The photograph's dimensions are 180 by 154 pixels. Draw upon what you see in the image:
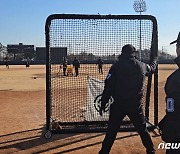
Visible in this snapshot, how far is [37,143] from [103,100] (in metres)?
2.27

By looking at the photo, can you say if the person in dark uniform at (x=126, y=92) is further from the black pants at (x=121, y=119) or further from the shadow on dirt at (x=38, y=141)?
the shadow on dirt at (x=38, y=141)

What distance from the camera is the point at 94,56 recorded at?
8430 mm

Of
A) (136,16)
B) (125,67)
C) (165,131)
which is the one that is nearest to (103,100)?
(125,67)

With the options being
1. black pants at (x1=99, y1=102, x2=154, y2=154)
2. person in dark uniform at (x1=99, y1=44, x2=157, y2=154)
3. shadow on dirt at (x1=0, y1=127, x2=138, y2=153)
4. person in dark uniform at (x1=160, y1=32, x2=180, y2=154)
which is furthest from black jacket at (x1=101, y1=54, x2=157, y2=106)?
person in dark uniform at (x1=160, y1=32, x2=180, y2=154)

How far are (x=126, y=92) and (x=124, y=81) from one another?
0.18 metres

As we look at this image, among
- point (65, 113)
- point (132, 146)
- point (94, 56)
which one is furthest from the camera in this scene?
point (65, 113)

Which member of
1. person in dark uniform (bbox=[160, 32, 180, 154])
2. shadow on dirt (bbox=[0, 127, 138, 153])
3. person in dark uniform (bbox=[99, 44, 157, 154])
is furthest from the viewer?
shadow on dirt (bbox=[0, 127, 138, 153])

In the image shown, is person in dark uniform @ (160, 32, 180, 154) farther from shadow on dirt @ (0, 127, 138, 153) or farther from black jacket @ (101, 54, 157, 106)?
shadow on dirt @ (0, 127, 138, 153)

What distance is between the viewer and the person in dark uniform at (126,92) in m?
5.21

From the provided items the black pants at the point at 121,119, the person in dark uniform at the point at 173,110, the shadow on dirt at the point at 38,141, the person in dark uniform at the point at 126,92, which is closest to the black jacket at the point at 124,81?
the person in dark uniform at the point at 126,92

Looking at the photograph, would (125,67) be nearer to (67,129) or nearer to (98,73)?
(67,129)

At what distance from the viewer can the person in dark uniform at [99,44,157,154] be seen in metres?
5.21

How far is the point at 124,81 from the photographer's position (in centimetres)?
521

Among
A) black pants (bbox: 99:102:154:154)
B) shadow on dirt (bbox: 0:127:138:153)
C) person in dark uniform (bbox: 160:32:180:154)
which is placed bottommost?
shadow on dirt (bbox: 0:127:138:153)
